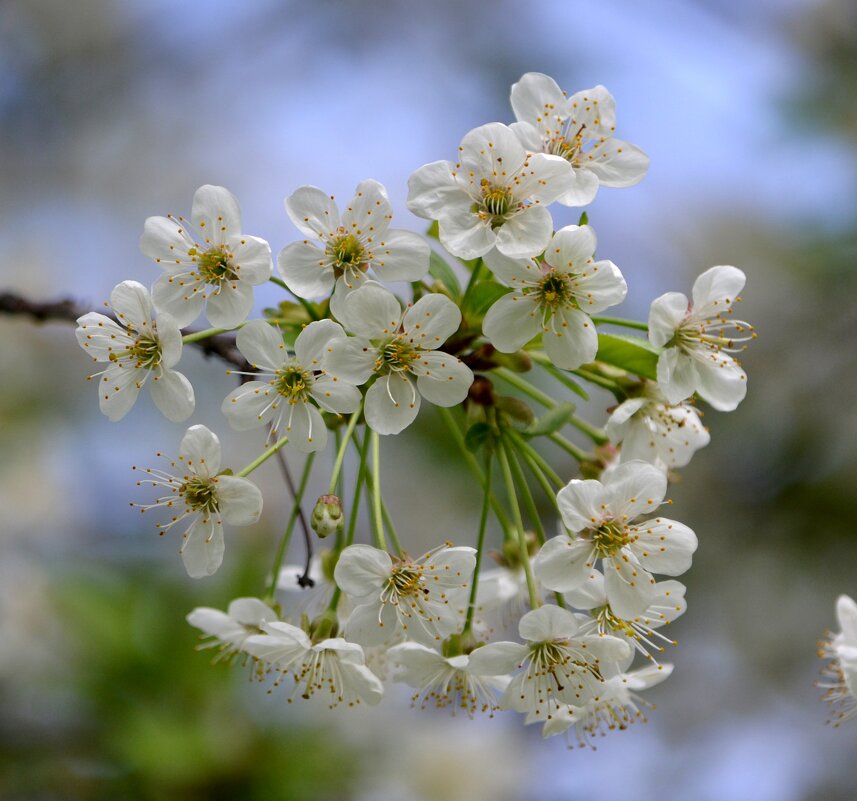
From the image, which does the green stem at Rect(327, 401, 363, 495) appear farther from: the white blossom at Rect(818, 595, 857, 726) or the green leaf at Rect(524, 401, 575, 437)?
the white blossom at Rect(818, 595, 857, 726)

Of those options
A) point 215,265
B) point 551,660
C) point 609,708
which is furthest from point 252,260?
point 609,708

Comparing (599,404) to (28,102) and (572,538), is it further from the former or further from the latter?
(28,102)

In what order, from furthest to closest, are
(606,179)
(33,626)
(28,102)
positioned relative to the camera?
(28,102) < (33,626) < (606,179)

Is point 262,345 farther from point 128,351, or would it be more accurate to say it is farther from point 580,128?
point 580,128

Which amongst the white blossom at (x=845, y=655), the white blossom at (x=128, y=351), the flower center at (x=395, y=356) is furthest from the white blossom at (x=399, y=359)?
the white blossom at (x=845, y=655)

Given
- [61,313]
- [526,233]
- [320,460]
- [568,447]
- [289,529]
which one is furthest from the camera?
[320,460]

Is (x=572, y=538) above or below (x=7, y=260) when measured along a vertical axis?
below

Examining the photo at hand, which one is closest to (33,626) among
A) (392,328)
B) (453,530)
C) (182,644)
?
(182,644)
